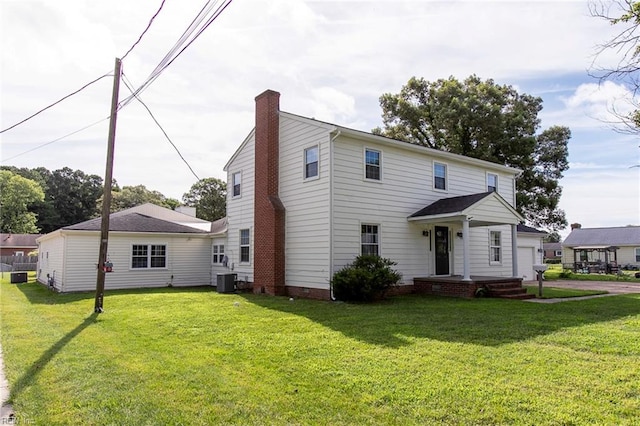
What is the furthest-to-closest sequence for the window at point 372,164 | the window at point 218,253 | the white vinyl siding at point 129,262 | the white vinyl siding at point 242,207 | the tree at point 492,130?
the tree at point 492,130 < the window at point 218,253 < the white vinyl siding at point 129,262 < the white vinyl siding at point 242,207 < the window at point 372,164

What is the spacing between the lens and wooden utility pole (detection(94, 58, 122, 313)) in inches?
428

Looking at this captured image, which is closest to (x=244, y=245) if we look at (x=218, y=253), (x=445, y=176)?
(x=218, y=253)

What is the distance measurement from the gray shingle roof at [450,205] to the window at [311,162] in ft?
12.9

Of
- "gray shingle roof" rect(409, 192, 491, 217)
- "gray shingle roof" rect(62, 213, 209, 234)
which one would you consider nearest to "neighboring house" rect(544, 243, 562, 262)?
"gray shingle roof" rect(409, 192, 491, 217)

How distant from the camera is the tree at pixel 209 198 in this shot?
52.8 metres

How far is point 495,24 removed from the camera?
8.30 m

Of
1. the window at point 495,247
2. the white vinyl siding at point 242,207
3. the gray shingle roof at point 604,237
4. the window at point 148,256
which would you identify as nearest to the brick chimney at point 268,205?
the white vinyl siding at point 242,207

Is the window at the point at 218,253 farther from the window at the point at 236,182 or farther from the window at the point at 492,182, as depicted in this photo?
the window at the point at 492,182

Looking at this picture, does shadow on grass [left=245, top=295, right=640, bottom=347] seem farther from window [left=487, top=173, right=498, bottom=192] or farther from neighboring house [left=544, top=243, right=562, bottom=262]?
neighboring house [left=544, top=243, right=562, bottom=262]

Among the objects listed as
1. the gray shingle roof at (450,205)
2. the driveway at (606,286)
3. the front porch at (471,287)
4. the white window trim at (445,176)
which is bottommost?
the driveway at (606,286)

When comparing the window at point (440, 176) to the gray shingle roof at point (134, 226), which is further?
the gray shingle roof at point (134, 226)

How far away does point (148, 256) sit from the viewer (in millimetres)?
19000

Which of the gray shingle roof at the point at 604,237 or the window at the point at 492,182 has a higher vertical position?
the window at the point at 492,182

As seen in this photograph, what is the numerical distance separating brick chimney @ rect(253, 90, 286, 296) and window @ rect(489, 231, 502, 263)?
29.3ft
